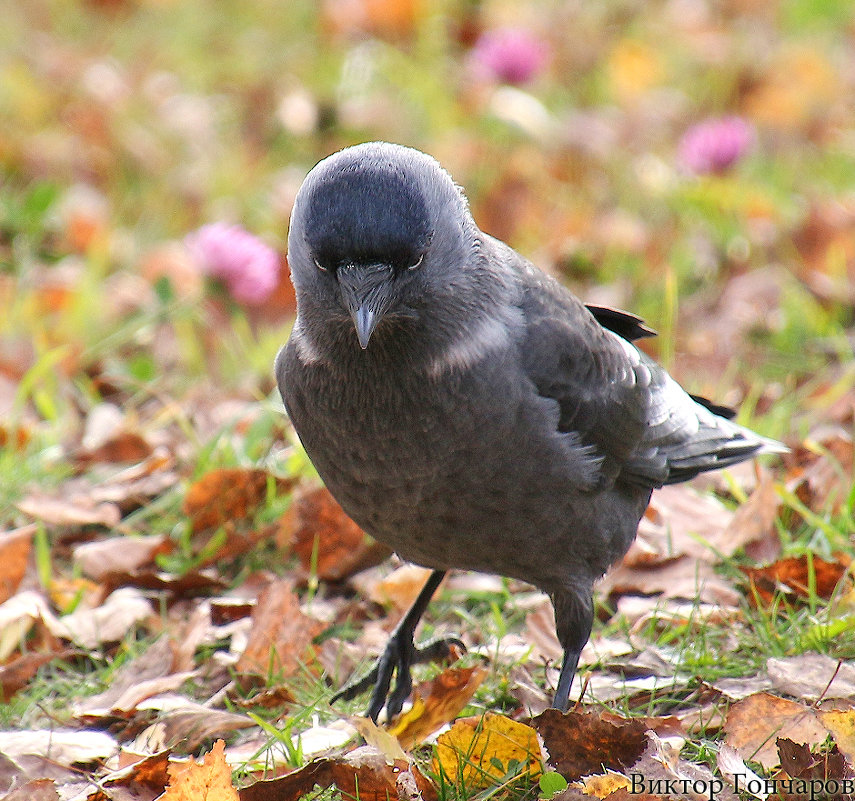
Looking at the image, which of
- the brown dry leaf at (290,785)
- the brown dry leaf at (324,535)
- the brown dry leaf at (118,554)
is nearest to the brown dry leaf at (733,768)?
the brown dry leaf at (290,785)

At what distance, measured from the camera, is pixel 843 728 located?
279cm

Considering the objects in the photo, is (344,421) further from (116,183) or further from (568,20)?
(568,20)

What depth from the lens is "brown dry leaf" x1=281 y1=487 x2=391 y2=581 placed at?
13.5ft

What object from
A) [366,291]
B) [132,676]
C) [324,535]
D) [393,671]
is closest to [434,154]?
[324,535]

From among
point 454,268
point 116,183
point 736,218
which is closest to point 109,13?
point 116,183

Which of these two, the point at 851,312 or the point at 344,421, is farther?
the point at 851,312

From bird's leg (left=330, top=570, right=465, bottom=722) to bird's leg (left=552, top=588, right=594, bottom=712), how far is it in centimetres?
37

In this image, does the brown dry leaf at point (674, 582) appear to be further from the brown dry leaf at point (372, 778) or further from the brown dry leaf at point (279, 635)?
the brown dry leaf at point (372, 778)

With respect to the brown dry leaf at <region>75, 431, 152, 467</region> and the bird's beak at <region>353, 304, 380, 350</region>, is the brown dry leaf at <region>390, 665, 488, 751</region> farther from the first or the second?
the brown dry leaf at <region>75, 431, 152, 467</region>

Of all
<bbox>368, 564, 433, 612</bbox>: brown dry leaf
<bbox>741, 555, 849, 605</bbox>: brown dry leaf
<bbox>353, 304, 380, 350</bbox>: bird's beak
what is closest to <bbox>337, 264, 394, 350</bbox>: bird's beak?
<bbox>353, 304, 380, 350</bbox>: bird's beak

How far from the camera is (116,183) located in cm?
732

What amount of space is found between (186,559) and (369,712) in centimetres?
104

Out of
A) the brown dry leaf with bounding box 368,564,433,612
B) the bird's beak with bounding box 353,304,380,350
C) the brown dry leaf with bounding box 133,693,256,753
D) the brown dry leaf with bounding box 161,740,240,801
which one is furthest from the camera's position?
the brown dry leaf with bounding box 368,564,433,612

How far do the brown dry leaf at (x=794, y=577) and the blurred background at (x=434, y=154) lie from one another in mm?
1322
